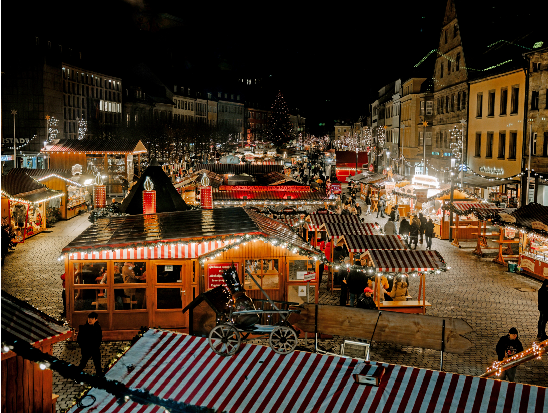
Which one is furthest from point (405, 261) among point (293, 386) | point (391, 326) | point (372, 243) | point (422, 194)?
point (422, 194)

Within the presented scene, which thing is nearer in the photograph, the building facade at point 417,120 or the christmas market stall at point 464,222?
the christmas market stall at point 464,222

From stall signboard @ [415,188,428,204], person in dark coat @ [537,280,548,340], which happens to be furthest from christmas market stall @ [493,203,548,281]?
stall signboard @ [415,188,428,204]

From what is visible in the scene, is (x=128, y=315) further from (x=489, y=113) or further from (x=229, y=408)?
(x=489, y=113)

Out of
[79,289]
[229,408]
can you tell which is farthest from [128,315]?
[229,408]

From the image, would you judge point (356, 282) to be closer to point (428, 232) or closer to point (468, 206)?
point (428, 232)

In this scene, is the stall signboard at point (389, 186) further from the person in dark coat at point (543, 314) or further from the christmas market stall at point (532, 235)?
the person in dark coat at point (543, 314)

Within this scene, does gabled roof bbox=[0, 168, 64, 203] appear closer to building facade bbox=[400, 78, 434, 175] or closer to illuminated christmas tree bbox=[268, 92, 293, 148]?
building facade bbox=[400, 78, 434, 175]

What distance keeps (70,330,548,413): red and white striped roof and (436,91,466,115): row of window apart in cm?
3645

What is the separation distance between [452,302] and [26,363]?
42.3ft

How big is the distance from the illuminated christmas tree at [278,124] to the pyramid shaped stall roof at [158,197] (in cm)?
7544

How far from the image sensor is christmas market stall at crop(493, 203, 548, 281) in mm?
18453

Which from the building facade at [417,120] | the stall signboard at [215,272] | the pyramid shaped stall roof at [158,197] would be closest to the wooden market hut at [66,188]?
the pyramid shaped stall roof at [158,197]

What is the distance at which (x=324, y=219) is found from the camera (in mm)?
22109

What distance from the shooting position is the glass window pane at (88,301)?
1284 centimetres
